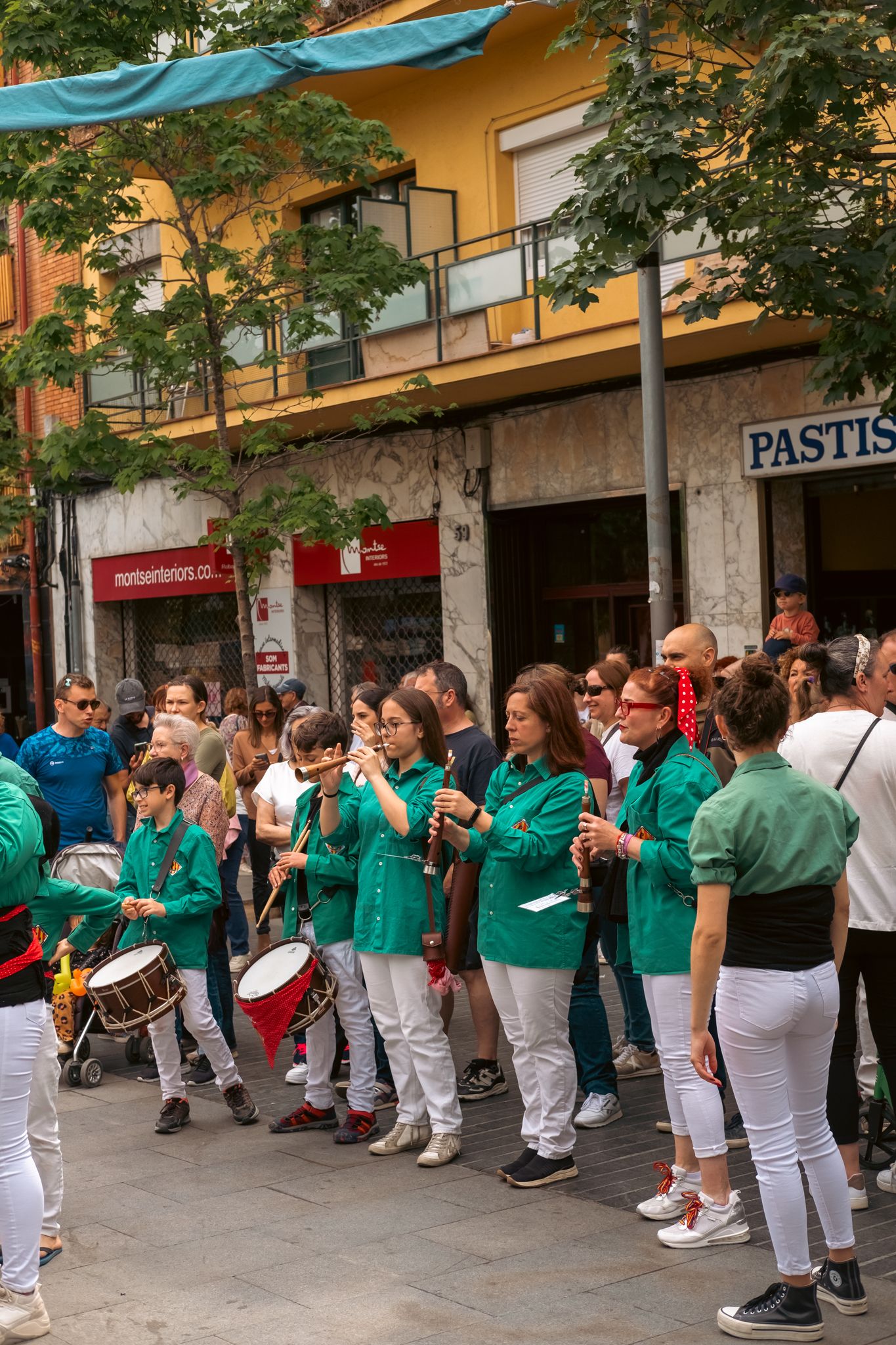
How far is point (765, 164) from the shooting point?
301 inches

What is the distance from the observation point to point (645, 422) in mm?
9719

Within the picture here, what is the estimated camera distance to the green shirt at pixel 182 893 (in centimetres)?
727

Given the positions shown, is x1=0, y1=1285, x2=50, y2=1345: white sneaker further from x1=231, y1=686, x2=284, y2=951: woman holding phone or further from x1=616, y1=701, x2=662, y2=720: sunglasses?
x1=231, y1=686, x2=284, y2=951: woman holding phone

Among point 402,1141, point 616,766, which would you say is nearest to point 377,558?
point 616,766

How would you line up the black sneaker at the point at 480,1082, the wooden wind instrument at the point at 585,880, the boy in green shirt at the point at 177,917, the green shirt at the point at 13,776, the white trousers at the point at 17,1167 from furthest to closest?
the black sneaker at the point at 480,1082
the boy in green shirt at the point at 177,917
the wooden wind instrument at the point at 585,880
the green shirt at the point at 13,776
the white trousers at the point at 17,1167

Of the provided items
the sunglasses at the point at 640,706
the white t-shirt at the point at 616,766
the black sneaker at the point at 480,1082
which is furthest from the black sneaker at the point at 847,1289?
the white t-shirt at the point at 616,766

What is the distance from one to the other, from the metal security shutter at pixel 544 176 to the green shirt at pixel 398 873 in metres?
9.23

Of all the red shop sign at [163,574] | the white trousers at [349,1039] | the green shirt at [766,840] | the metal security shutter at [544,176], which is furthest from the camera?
the red shop sign at [163,574]

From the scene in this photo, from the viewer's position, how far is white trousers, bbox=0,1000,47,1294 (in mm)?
4809

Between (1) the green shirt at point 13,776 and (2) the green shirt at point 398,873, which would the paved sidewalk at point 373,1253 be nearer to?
(2) the green shirt at point 398,873

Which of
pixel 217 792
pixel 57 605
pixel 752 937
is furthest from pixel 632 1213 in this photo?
pixel 57 605

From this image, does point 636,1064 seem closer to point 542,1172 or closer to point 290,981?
point 542,1172

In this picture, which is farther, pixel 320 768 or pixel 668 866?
pixel 320 768

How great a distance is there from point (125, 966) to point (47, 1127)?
1.42 m
